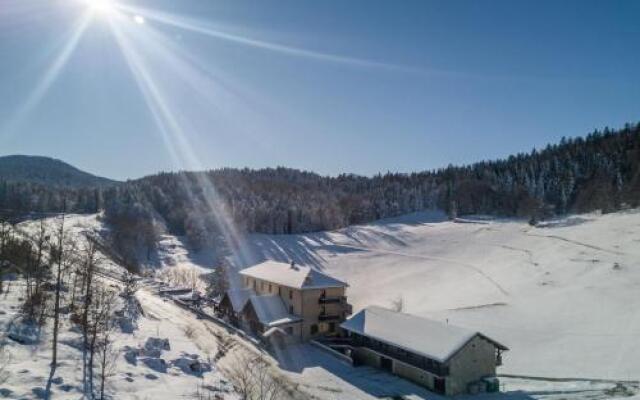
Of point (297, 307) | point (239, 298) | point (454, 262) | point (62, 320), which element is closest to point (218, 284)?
point (239, 298)

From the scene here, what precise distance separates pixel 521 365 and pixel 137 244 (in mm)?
91249

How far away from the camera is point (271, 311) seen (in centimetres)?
4569

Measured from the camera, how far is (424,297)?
61.9 m

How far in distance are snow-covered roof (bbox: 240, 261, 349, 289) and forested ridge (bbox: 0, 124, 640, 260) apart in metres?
61.6

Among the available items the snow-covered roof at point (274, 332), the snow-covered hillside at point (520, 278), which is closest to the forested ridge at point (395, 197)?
Result: the snow-covered hillside at point (520, 278)

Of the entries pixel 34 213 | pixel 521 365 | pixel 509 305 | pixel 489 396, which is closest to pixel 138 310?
pixel 489 396

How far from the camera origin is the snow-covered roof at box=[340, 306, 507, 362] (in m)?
31.5

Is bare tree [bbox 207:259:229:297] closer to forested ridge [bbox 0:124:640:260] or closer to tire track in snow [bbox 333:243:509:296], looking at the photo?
tire track in snow [bbox 333:243:509:296]

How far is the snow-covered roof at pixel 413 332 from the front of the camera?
31.5 metres

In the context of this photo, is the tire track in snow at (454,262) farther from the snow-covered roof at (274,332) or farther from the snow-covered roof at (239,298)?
the snow-covered roof at (239,298)

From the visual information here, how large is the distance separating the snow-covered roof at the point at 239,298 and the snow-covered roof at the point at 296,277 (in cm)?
240

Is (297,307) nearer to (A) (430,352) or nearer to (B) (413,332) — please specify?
(B) (413,332)

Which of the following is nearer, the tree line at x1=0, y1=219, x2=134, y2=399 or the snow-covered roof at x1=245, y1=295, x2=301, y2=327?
the tree line at x1=0, y1=219, x2=134, y2=399

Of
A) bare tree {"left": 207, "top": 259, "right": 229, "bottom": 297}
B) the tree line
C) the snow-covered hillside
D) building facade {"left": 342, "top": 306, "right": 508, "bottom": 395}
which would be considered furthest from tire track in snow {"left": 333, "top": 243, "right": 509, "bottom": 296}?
the tree line
